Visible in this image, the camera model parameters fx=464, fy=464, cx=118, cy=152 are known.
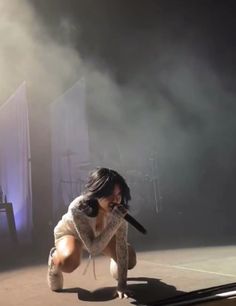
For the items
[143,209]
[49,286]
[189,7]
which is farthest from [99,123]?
[189,7]

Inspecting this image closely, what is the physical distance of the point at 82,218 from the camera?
7.20 feet

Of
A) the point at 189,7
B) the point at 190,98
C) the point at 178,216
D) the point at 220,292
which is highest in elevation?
the point at 189,7

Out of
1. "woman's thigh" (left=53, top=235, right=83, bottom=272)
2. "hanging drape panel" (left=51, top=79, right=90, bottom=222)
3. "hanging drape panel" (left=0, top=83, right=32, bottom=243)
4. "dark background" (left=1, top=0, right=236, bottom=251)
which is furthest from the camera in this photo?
"dark background" (left=1, top=0, right=236, bottom=251)

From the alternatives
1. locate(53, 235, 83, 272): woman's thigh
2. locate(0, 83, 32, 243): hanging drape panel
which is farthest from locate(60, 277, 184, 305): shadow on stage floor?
locate(0, 83, 32, 243): hanging drape panel

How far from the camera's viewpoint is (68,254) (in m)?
2.15

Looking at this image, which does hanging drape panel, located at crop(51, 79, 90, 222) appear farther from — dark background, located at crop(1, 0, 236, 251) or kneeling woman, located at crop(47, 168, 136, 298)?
kneeling woman, located at crop(47, 168, 136, 298)

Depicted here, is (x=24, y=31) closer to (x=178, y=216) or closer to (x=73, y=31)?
(x=73, y=31)

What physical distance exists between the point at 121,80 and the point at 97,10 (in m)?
0.46

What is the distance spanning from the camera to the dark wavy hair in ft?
7.39

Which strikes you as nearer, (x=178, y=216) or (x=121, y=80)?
(x=121, y=80)

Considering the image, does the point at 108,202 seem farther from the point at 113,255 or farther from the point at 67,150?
the point at 67,150

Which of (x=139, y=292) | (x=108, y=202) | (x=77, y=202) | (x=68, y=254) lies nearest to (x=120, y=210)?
(x=108, y=202)

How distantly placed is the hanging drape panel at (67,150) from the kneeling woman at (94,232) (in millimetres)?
154

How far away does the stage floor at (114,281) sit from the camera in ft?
7.07
